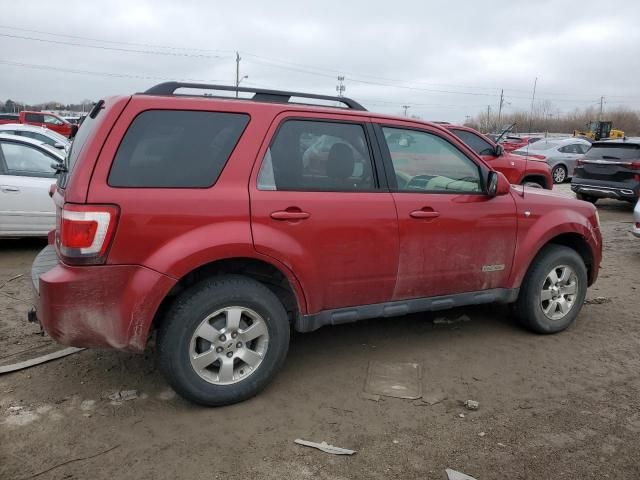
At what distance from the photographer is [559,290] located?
4.65 m

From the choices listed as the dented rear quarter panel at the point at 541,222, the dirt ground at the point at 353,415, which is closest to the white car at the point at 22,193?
the dirt ground at the point at 353,415

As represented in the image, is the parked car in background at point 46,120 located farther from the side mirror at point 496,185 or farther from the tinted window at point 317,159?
the side mirror at point 496,185

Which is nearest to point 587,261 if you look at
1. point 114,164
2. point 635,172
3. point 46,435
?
point 114,164

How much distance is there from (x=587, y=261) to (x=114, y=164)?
4111 mm

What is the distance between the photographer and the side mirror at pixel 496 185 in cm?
409

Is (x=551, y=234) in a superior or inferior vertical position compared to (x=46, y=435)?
superior

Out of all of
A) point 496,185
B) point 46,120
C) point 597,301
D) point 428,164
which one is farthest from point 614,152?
point 46,120

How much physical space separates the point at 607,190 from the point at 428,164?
9.70 metres

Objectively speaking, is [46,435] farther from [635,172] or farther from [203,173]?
[635,172]

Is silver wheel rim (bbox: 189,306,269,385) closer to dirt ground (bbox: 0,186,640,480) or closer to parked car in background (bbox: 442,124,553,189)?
dirt ground (bbox: 0,186,640,480)

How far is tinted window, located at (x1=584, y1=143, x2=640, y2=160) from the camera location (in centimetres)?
1173

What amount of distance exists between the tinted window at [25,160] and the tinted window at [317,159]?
496cm

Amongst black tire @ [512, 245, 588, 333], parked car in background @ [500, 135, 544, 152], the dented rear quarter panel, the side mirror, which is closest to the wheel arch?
the side mirror

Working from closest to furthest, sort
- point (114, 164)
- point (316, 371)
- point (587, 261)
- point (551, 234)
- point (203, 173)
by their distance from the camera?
point (114, 164) → point (203, 173) → point (316, 371) → point (551, 234) → point (587, 261)
